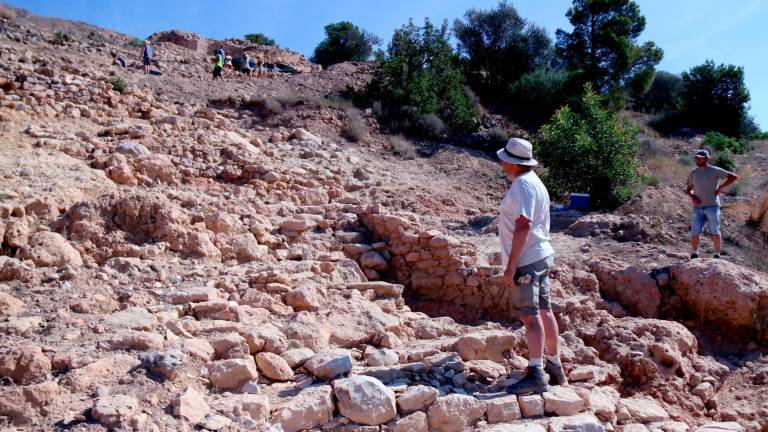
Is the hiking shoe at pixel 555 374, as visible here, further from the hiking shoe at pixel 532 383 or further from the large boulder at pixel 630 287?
the large boulder at pixel 630 287

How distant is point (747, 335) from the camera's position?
5.13 metres

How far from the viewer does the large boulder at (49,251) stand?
4246mm

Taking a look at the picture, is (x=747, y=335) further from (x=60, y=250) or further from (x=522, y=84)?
(x=522, y=84)

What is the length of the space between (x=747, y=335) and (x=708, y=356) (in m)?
0.50

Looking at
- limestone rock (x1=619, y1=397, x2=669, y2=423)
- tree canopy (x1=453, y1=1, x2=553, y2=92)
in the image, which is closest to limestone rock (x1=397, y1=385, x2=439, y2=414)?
limestone rock (x1=619, y1=397, x2=669, y2=423)

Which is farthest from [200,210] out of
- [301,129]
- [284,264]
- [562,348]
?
[301,129]

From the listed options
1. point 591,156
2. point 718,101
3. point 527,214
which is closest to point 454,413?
point 527,214

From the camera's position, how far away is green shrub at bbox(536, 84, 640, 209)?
877cm

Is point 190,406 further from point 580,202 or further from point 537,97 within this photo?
point 537,97

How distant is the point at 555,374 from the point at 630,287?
2.21m

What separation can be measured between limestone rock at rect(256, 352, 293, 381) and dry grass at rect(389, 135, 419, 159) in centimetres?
755

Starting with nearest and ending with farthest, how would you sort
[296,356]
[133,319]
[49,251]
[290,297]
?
[296,356] < [133,319] < [49,251] < [290,297]

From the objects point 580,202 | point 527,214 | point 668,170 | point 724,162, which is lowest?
point 527,214

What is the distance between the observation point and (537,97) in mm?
17047
